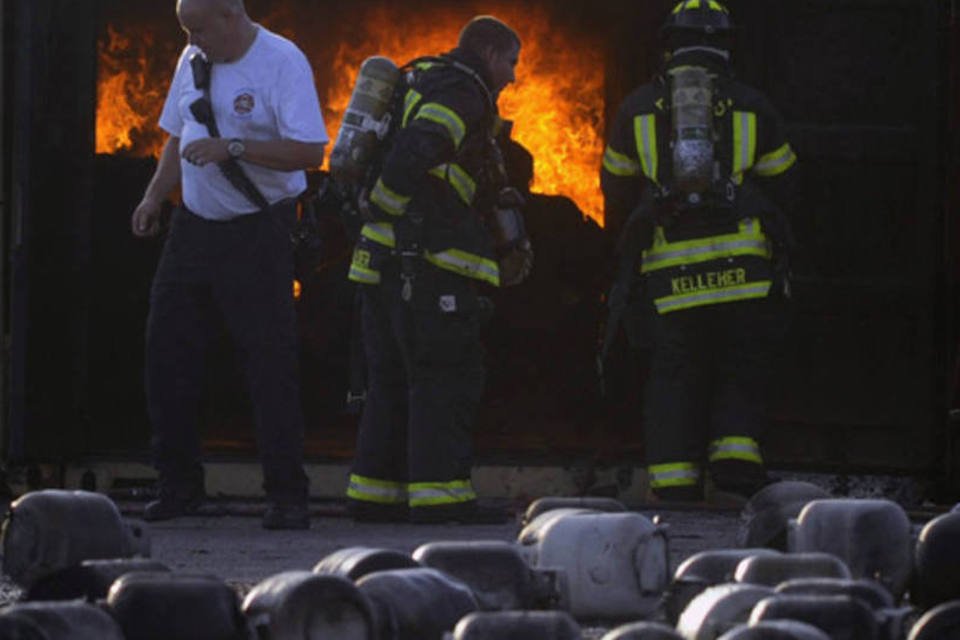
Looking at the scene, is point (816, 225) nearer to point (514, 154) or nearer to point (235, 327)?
Answer: point (514, 154)

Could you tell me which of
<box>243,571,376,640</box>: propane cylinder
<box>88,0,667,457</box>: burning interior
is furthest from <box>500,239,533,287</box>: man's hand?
<box>243,571,376,640</box>: propane cylinder

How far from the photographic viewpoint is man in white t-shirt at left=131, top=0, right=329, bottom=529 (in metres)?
9.54

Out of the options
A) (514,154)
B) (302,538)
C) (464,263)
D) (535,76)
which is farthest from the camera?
(535,76)

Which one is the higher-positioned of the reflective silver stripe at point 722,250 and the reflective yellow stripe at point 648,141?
the reflective yellow stripe at point 648,141

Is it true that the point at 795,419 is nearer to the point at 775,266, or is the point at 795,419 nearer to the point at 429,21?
the point at 775,266

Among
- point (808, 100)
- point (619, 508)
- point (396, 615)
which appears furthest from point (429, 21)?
point (396, 615)

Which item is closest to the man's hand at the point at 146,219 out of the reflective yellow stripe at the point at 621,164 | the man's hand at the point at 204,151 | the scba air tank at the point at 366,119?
the man's hand at the point at 204,151

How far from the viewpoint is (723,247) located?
10.4 metres

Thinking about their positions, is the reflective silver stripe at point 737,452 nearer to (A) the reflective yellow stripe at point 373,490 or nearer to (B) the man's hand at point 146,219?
(A) the reflective yellow stripe at point 373,490

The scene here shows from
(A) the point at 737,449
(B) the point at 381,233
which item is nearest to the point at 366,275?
(B) the point at 381,233

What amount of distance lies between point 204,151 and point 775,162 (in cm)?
233

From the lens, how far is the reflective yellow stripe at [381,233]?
9.99m

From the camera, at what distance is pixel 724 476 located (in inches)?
413

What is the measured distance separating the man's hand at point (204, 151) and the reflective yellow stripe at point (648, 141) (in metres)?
1.84
